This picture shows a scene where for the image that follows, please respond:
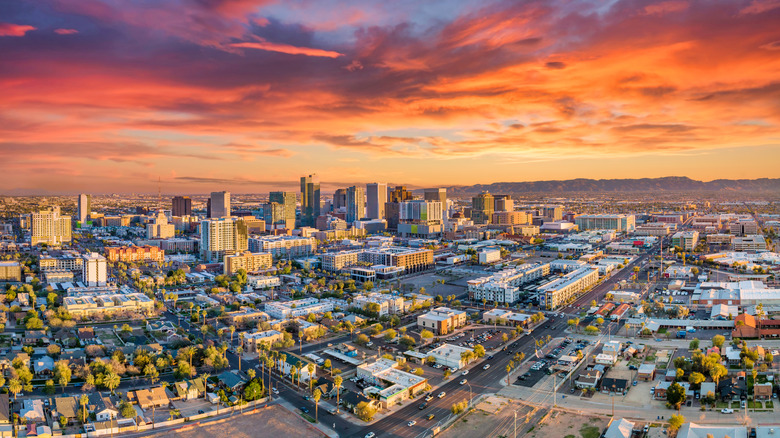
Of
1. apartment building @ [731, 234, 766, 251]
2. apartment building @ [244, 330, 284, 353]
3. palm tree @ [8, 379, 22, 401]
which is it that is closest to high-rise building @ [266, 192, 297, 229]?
apartment building @ [731, 234, 766, 251]

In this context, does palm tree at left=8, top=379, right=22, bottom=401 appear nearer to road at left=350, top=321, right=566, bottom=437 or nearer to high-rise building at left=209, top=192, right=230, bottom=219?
road at left=350, top=321, right=566, bottom=437

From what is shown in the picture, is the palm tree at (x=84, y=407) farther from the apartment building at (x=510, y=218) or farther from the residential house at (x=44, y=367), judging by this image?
the apartment building at (x=510, y=218)

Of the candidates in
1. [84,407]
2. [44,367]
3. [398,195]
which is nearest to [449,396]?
[84,407]

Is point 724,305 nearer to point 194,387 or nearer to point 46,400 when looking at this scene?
point 194,387

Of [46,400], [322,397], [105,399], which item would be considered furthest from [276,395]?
[46,400]

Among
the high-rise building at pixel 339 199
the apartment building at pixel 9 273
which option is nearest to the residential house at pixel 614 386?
the apartment building at pixel 9 273
